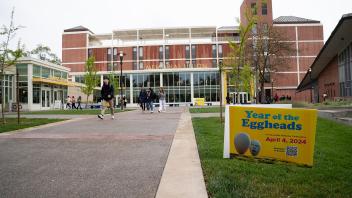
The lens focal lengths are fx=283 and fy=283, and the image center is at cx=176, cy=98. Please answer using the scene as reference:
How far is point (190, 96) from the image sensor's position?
48406mm

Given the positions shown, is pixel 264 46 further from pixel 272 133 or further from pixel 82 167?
pixel 82 167

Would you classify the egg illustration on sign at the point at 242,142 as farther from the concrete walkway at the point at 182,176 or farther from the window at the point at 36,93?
the window at the point at 36,93

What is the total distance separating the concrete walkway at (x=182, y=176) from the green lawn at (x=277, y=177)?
107mm

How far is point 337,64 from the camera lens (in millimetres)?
27453

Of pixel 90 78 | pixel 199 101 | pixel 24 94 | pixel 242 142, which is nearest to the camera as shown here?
pixel 242 142

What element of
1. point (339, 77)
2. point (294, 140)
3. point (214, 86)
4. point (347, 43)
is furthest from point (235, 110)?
point (214, 86)

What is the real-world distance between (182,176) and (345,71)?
26490mm

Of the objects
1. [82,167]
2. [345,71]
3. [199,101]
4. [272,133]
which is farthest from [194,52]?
[82,167]

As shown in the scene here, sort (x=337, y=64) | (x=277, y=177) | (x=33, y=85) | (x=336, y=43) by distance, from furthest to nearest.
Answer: (x=33, y=85)
(x=337, y=64)
(x=336, y=43)
(x=277, y=177)

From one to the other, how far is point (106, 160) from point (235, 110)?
2.14 meters

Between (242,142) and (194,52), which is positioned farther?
(194,52)

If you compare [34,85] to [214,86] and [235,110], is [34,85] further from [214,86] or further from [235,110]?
[235,110]

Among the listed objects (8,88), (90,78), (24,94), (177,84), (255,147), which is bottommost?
(255,147)

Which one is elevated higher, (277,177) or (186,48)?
(186,48)
